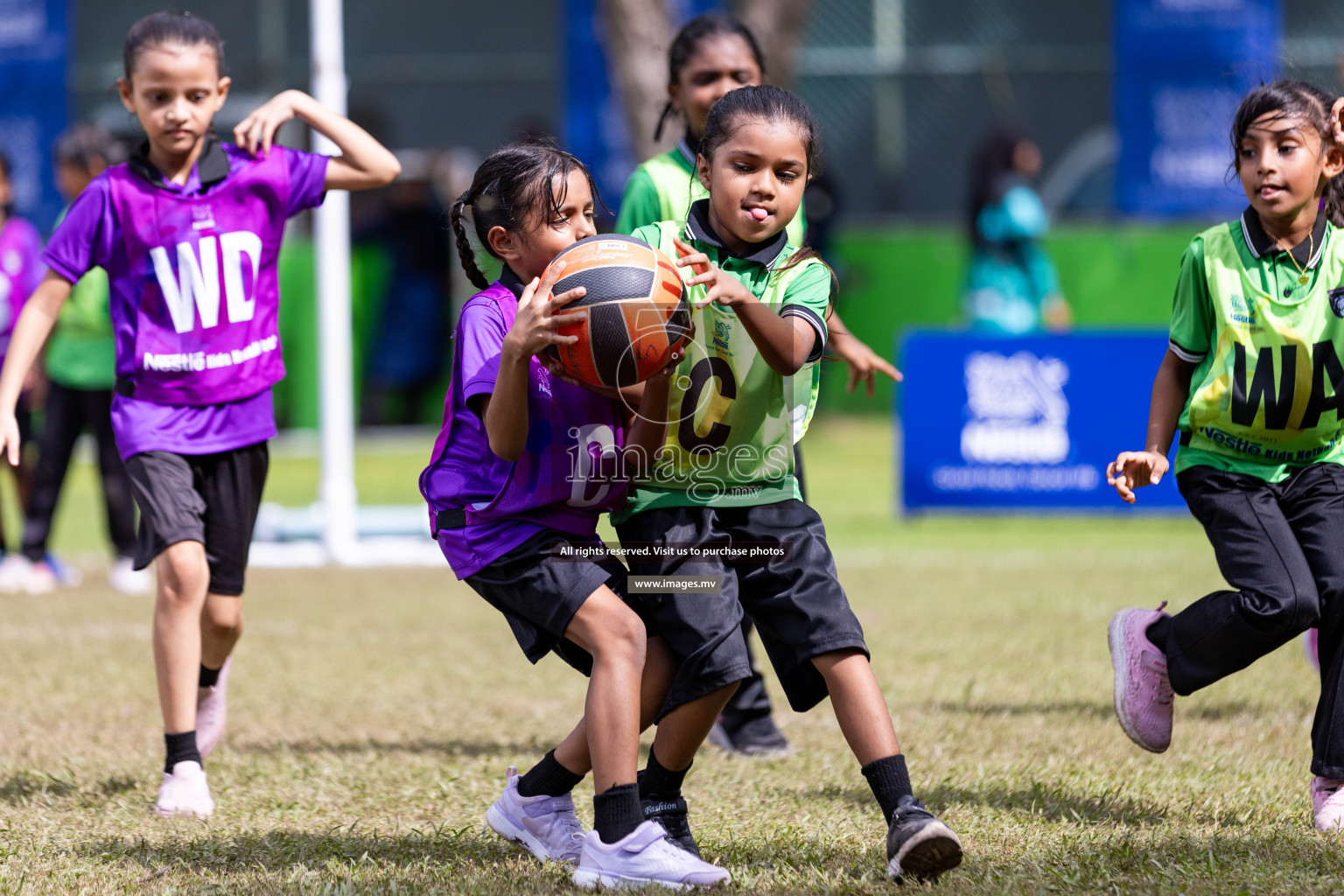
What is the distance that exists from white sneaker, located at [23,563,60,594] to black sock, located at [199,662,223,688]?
4.09m

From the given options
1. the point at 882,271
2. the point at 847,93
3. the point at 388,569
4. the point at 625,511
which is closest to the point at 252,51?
the point at 847,93

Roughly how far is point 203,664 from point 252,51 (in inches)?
691

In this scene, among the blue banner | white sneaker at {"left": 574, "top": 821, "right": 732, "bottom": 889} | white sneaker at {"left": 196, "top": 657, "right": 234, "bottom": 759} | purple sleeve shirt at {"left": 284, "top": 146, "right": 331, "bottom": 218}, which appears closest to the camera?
white sneaker at {"left": 574, "top": 821, "right": 732, "bottom": 889}

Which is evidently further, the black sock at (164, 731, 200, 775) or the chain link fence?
the chain link fence

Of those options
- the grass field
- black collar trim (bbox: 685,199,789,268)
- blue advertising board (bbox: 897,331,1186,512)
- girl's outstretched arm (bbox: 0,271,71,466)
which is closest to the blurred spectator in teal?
blue advertising board (bbox: 897,331,1186,512)

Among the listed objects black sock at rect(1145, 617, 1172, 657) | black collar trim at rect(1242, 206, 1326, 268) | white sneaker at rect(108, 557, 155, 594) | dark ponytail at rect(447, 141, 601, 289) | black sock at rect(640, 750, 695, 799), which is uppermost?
dark ponytail at rect(447, 141, 601, 289)

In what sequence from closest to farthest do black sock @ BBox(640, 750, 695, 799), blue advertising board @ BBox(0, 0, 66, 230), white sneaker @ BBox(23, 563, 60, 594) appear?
black sock @ BBox(640, 750, 695, 799), white sneaker @ BBox(23, 563, 60, 594), blue advertising board @ BBox(0, 0, 66, 230)

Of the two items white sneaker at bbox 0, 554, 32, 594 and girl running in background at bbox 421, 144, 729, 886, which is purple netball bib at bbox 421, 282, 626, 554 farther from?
white sneaker at bbox 0, 554, 32, 594

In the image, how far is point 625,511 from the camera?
13.0 ft

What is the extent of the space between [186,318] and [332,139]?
741 millimetres

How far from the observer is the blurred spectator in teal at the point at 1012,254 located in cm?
1311

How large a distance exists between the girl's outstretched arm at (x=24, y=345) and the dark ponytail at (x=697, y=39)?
1.92m

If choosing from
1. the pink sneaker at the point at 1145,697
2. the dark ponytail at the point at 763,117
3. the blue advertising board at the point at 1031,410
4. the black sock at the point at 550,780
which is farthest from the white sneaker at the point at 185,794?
the blue advertising board at the point at 1031,410

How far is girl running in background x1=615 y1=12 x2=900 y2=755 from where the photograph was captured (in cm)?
519
